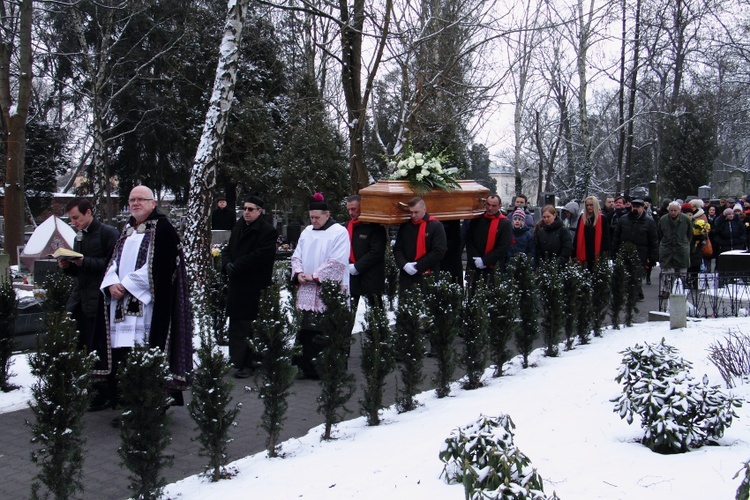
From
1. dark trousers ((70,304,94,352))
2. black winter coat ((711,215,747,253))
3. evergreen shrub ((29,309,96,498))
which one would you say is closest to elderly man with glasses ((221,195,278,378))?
dark trousers ((70,304,94,352))

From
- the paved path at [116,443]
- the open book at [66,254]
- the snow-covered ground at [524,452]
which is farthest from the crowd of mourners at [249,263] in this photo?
the snow-covered ground at [524,452]

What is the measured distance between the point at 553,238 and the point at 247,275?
5120 millimetres

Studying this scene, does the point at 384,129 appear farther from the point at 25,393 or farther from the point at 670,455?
the point at 670,455

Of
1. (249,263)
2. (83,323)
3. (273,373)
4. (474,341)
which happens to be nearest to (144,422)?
(273,373)

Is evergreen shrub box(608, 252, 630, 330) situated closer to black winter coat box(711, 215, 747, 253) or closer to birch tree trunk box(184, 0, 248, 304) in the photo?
birch tree trunk box(184, 0, 248, 304)

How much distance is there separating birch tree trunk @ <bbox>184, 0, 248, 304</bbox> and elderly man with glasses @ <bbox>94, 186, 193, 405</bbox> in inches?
187

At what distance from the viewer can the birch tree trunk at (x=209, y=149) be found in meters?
10.8

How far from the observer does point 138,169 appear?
1261 inches

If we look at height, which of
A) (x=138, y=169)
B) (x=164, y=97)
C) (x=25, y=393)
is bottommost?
(x=25, y=393)

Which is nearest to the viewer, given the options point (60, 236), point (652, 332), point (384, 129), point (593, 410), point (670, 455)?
point (670, 455)

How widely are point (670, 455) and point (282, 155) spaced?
22.4 m

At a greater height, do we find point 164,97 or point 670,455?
point 164,97

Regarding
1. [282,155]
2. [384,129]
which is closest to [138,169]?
[282,155]

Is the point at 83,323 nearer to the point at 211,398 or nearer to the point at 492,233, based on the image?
the point at 211,398
